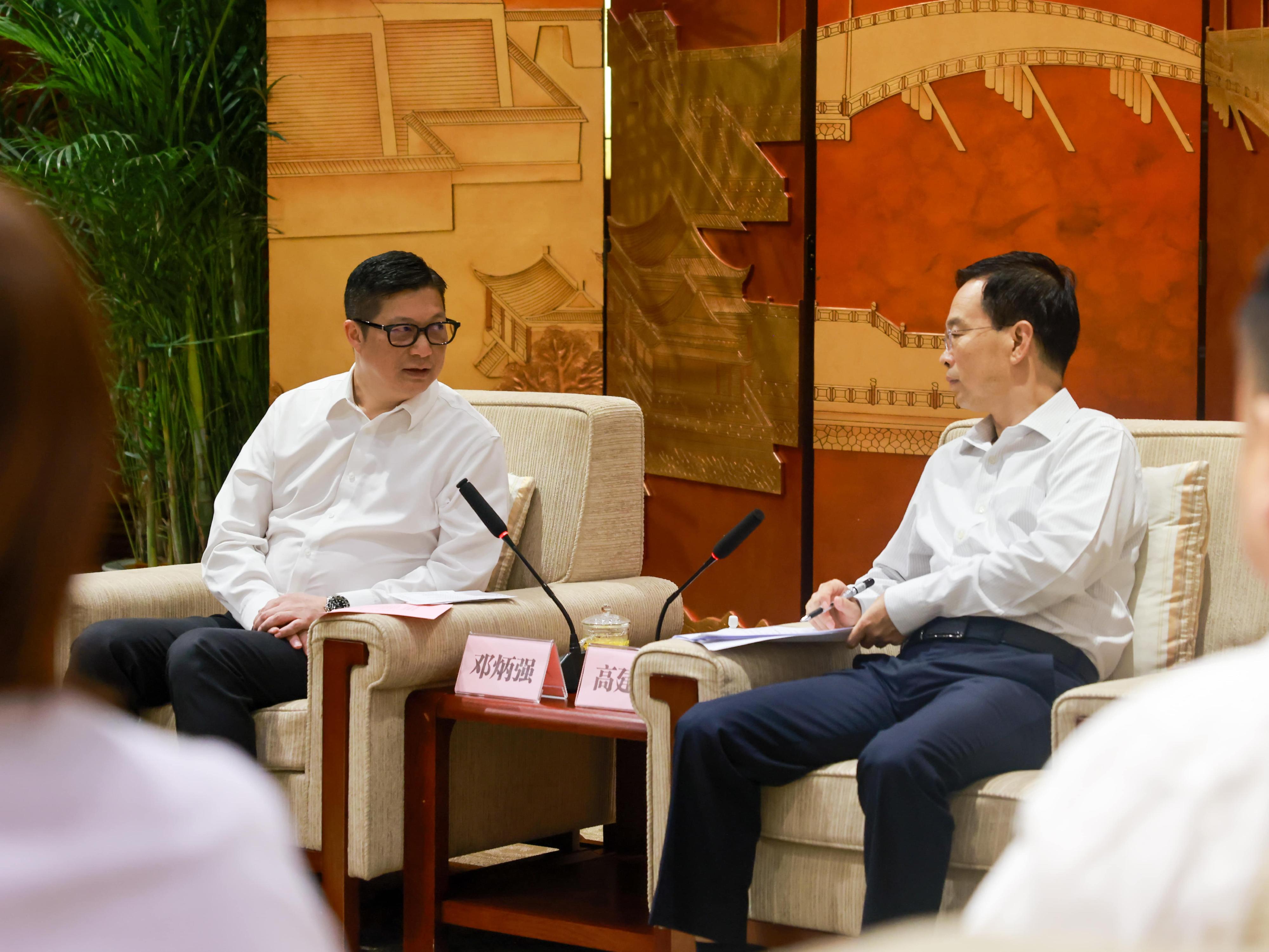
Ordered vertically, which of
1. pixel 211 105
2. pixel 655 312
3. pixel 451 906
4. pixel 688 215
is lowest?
pixel 451 906

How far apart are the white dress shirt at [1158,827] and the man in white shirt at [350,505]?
2.33 m

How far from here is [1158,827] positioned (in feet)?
2.03

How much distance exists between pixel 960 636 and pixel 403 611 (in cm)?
100

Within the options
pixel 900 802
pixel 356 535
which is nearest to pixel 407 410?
pixel 356 535

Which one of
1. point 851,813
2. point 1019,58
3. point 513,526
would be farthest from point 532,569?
point 1019,58

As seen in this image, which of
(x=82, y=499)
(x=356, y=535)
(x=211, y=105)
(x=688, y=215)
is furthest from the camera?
(x=211, y=105)

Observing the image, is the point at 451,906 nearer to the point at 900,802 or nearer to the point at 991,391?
the point at 900,802

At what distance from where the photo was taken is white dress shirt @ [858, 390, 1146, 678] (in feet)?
7.89

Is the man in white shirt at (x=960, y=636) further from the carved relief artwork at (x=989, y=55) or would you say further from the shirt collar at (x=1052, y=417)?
the carved relief artwork at (x=989, y=55)

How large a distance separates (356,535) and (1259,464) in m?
2.55

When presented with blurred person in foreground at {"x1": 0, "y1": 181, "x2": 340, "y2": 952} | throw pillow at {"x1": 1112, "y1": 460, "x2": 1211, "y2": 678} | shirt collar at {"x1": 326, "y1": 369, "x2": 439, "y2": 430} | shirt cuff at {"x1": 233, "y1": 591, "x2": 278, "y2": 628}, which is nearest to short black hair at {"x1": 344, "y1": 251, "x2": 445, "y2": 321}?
shirt collar at {"x1": 326, "y1": 369, "x2": 439, "y2": 430}

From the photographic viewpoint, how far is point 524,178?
173 inches

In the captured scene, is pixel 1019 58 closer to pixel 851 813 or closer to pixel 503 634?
pixel 503 634

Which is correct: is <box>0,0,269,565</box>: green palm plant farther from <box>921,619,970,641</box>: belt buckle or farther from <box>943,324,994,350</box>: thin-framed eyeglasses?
<box>921,619,970,641</box>: belt buckle
